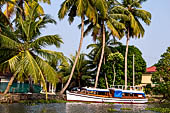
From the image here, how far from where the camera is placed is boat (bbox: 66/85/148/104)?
92.8ft

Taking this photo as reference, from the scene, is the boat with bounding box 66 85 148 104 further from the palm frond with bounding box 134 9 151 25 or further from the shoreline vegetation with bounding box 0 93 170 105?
the palm frond with bounding box 134 9 151 25

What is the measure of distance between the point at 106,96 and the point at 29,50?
11.1 metres

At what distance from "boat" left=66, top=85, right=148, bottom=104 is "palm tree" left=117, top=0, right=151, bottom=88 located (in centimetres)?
717

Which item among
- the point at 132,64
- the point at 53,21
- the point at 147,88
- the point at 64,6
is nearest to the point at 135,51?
the point at 132,64

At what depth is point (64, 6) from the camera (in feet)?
96.9

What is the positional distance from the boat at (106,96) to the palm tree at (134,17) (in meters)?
7.17

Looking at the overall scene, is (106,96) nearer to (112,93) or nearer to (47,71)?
(112,93)

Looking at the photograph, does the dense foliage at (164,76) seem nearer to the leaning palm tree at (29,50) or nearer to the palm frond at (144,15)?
the palm frond at (144,15)

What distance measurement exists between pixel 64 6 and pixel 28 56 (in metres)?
10.3

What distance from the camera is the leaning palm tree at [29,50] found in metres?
21.0

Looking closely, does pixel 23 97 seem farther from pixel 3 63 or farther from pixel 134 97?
pixel 134 97

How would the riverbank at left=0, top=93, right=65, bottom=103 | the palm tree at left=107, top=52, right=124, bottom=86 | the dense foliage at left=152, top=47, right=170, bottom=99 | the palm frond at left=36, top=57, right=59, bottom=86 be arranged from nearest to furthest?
the palm frond at left=36, top=57, right=59, bottom=86, the riverbank at left=0, top=93, right=65, bottom=103, the dense foliage at left=152, top=47, right=170, bottom=99, the palm tree at left=107, top=52, right=124, bottom=86

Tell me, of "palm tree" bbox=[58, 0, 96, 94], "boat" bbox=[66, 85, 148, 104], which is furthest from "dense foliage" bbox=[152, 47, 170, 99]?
"palm tree" bbox=[58, 0, 96, 94]

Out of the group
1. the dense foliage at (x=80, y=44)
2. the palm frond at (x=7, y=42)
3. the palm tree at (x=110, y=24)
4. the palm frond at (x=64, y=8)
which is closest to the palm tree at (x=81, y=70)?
the dense foliage at (x=80, y=44)
